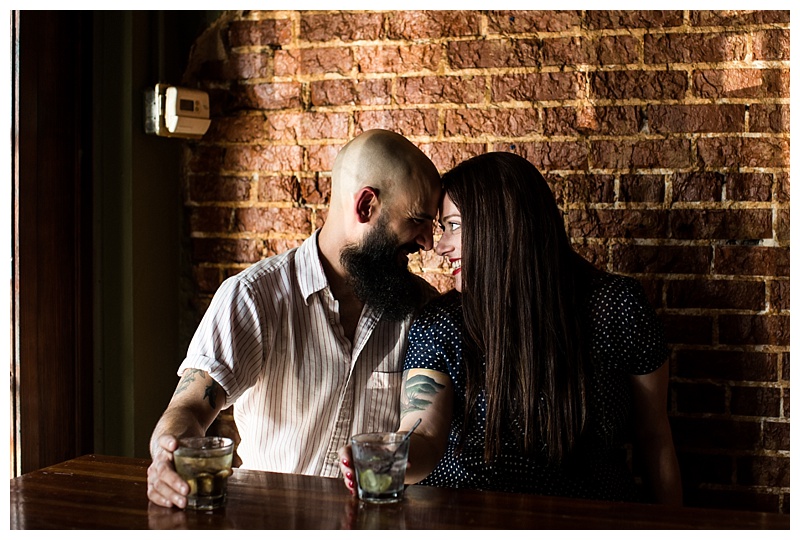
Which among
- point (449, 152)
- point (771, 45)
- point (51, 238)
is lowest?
point (51, 238)

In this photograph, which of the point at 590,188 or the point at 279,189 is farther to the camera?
the point at 279,189

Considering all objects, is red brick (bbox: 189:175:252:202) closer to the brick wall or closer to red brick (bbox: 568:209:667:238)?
the brick wall

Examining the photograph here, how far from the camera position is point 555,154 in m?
2.07

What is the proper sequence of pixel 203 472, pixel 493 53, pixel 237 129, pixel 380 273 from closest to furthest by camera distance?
pixel 203 472
pixel 380 273
pixel 493 53
pixel 237 129

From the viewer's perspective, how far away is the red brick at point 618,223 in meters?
2.02

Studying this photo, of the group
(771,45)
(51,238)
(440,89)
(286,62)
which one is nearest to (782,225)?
(771,45)

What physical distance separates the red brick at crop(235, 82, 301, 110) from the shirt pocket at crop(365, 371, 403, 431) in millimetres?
821

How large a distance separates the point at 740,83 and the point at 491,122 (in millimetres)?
603

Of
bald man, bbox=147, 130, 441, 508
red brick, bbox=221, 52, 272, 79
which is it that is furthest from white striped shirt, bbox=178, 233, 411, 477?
red brick, bbox=221, 52, 272, 79

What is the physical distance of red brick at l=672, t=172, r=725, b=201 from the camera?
197cm

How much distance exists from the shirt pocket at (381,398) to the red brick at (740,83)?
1013 millimetres

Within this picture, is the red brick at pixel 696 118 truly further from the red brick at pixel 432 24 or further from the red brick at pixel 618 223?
the red brick at pixel 432 24

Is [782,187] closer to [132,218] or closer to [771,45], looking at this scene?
[771,45]

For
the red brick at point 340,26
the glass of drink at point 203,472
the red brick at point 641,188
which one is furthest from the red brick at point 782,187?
the glass of drink at point 203,472
